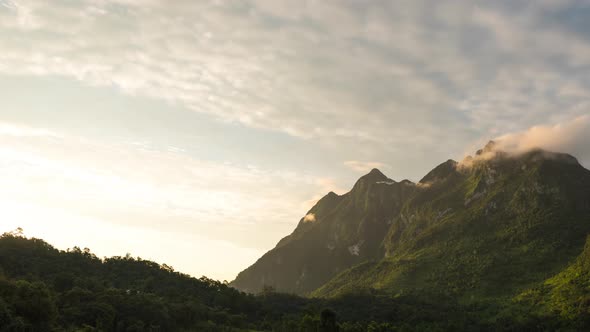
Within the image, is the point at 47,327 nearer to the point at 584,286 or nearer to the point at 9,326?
the point at 9,326

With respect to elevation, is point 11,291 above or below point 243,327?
above

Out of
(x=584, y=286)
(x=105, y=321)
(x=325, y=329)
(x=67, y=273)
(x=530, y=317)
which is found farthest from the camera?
(x=584, y=286)

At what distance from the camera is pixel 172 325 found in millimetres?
126750

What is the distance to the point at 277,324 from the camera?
159500 mm

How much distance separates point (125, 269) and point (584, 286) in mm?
175098

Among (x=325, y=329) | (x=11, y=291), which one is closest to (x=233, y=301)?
(x=325, y=329)

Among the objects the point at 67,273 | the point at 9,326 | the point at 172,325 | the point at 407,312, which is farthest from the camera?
the point at 407,312

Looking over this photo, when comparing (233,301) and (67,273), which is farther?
(233,301)

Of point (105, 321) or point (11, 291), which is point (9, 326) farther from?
point (105, 321)

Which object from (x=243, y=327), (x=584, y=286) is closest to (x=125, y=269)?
(x=243, y=327)

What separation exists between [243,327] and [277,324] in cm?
1409

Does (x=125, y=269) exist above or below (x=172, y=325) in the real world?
above

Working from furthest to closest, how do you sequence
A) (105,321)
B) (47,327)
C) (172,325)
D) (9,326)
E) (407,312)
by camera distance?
(407,312), (172,325), (105,321), (47,327), (9,326)

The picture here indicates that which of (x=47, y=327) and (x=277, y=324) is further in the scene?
(x=277, y=324)
